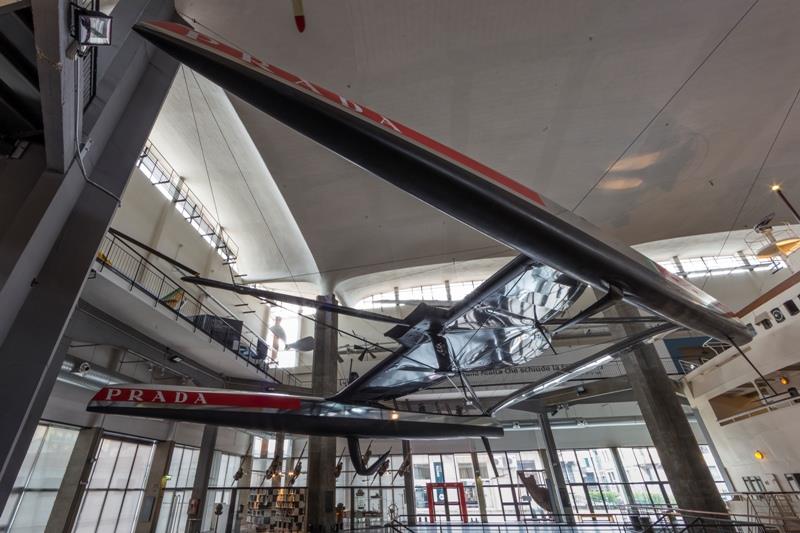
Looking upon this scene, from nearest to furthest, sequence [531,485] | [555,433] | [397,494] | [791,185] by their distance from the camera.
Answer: [791,185], [531,485], [397,494], [555,433]

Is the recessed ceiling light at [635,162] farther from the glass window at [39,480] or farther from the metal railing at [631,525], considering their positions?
the glass window at [39,480]

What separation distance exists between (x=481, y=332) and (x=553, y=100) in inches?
303

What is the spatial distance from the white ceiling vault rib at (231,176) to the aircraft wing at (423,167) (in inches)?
375

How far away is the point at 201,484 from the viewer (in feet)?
37.5

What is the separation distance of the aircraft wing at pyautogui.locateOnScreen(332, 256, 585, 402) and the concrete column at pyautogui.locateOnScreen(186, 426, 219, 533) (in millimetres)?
10904

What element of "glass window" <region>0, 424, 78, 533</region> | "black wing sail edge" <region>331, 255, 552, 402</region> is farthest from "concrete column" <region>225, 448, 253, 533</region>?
"black wing sail edge" <region>331, 255, 552, 402</region>

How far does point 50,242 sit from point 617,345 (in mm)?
4821

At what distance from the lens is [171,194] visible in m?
14.0

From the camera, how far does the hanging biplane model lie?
1624mm

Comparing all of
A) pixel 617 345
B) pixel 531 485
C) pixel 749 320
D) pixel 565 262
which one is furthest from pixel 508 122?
pixel 531 485

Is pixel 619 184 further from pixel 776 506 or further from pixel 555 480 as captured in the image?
pixel 555 480

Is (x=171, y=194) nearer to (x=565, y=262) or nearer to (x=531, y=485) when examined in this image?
(x=565, y=262)

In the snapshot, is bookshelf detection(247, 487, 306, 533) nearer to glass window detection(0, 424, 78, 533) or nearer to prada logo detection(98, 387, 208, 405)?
glass window detection(0, 424, 78, 533)

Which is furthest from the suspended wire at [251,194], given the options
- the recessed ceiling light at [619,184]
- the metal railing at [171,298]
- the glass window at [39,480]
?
the recessed ceiling light at [619,184]
